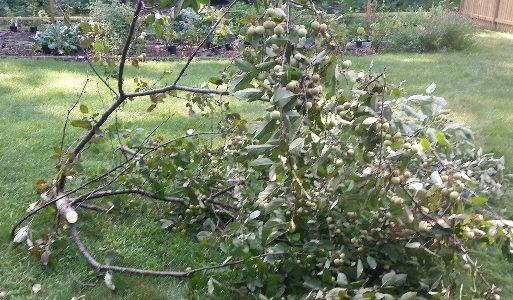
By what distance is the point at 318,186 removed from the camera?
8.75 feet

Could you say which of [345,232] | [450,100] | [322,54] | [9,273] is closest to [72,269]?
[9,273]

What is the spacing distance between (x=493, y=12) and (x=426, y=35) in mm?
5626

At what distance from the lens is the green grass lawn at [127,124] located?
9.16 ft

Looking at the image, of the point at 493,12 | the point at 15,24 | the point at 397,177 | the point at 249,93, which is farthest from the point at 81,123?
the point at 493,12

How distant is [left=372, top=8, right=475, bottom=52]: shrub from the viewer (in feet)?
32.7

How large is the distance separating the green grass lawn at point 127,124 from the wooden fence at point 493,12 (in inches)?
150

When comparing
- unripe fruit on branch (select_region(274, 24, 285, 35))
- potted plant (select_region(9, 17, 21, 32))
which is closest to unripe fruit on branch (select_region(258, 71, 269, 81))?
unripe fruit on branch (select_region(274, 24, 285, 35))

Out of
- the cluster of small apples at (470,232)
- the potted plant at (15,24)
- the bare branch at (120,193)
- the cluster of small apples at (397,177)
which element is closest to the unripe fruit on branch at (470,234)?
the cluster of small apples at (470,232)

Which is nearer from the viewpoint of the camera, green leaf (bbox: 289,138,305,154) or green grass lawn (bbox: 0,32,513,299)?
green leaf (bbox: 289,138,305,154)

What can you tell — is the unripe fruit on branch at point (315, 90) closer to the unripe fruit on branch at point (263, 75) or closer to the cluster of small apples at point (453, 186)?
the unripe fruit on branch at point (263, 75)

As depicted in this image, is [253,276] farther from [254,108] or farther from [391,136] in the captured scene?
[254,108]

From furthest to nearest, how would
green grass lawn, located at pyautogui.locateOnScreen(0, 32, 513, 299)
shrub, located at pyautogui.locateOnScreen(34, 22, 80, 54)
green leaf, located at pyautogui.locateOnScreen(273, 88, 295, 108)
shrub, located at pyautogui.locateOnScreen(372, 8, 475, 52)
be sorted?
Answer: shrub, located at pyautogui.locateOnScreen(372, 8, 475, 52)
shrub, located at pyautogui.locateOnScreen(34, 22, 80, 54)
green grass lawn, located at pyautogui.locateOnScreen(0, 32, 513, 299)
green leaf, located at pyautogui.locateOnScreen(273, 88, 295, 108)

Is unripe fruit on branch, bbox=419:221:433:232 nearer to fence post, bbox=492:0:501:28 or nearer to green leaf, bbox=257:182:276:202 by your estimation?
green leaf, bbox=257:182:276:202

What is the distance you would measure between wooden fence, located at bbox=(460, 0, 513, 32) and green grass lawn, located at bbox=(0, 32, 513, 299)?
381 centimetres
